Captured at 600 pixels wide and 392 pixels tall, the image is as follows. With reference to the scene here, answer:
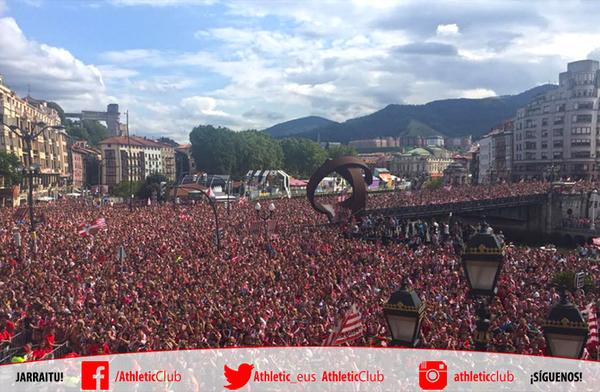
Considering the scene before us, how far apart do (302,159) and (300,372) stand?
12020 centimetres

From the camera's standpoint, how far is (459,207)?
4641 centimetres

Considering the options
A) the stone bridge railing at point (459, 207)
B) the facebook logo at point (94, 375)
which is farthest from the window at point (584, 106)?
the facebook logo at point (94, 375)

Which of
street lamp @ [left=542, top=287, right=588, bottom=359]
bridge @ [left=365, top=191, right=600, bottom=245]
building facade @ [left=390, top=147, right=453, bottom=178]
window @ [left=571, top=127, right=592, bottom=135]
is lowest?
bridge @ [left=365, top=191, right=600, bottom=245]

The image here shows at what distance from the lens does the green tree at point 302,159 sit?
128 meters

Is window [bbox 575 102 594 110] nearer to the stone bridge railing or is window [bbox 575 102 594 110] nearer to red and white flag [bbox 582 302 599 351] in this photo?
the stone bridge railing

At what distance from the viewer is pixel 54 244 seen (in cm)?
2483

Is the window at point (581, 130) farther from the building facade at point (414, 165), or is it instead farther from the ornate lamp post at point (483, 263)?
the ornate lamp post at point (483, 263)

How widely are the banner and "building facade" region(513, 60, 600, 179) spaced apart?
7901 centimetres

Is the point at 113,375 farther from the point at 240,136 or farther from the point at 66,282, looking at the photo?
the point at 240,136

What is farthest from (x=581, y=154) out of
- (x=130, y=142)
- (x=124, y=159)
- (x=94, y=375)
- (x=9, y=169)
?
(x=130, y=142)

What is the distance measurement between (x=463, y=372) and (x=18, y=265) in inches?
697

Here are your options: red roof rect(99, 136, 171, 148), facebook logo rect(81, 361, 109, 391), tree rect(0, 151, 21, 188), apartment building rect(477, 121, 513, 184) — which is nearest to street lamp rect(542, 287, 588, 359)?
facebook logo rect(81, 361, 109, 391)

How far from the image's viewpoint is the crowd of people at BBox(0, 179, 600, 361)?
11.9 metres

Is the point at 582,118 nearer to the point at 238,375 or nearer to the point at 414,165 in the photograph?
the point at 238,375
